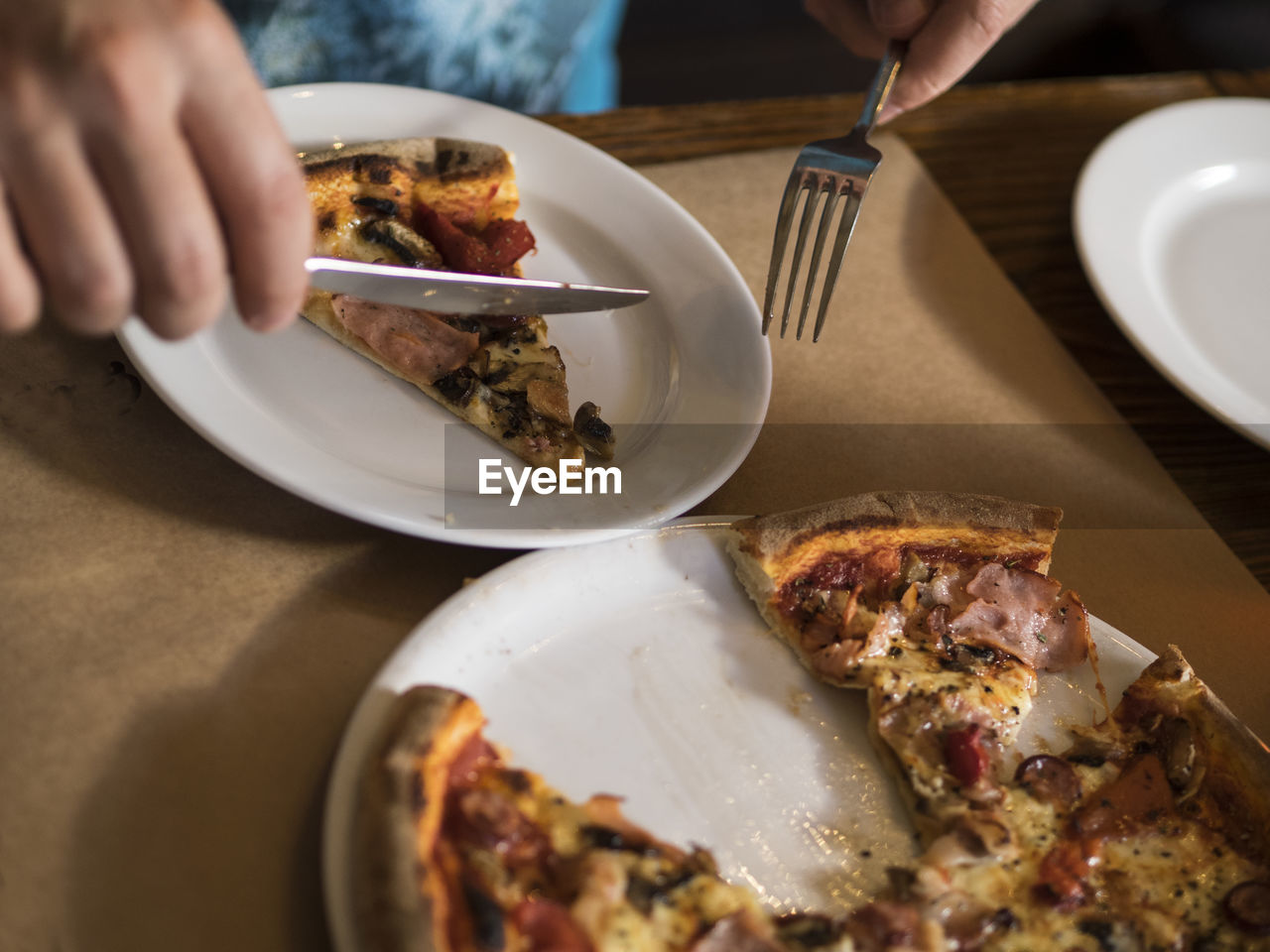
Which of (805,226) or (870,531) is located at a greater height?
(805,226)

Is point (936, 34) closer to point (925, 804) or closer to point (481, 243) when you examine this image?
point (481, 243)

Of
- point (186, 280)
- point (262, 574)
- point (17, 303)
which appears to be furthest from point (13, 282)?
point (262, 574)

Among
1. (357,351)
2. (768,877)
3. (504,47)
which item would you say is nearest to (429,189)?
(357,351)

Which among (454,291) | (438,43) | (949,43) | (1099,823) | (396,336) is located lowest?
(1099,823)

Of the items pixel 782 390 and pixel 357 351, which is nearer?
pixel 357 351

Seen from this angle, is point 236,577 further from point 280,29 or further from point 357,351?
point 280,29

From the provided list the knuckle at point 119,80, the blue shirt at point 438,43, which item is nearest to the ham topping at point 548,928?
the knuckle at point 119,80

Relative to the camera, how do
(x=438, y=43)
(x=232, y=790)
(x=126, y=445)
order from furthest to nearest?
(x=438, y=43)
(x=126, y=445)
(x=232, y=790)

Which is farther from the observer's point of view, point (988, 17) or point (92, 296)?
point (988, 17)
